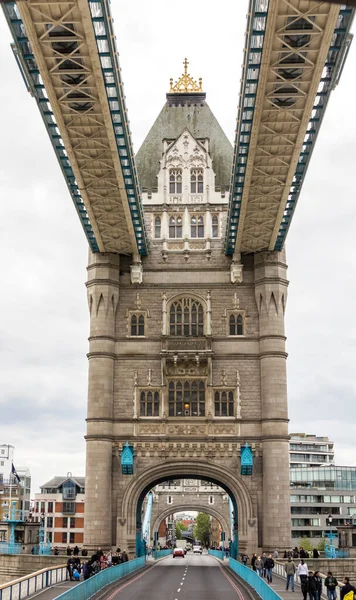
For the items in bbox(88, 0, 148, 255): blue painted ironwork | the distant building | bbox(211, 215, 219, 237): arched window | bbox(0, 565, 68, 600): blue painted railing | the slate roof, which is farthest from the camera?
the distant building

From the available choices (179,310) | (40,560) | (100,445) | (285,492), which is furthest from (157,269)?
(40,560)

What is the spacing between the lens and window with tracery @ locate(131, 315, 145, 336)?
51781 millimetres

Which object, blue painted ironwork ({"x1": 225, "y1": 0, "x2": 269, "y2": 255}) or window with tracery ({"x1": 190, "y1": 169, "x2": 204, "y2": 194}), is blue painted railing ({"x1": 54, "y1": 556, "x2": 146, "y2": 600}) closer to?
blue painted ironwork ({"x1": 225, "y1": 0, "x2": 269, "y2": 255})

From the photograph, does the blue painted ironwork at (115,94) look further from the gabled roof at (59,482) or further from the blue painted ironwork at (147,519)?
the gabled roof at (59,482)

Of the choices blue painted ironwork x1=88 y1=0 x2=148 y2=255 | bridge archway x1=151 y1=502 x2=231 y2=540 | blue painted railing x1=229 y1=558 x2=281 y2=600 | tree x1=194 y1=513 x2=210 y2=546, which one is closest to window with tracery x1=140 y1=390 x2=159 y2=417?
blue painted railing x1=229 y1=558 x2=281 y2=600

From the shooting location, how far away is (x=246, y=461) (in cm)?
4816

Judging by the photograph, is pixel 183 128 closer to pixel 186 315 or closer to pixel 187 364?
pixel 186 315

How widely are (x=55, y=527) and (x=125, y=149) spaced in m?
87.9

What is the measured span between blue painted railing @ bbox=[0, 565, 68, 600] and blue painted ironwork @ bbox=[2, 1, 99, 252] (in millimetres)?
17967

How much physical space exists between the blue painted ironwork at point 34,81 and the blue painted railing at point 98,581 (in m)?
18.7

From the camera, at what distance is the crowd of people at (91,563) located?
35.1 meters

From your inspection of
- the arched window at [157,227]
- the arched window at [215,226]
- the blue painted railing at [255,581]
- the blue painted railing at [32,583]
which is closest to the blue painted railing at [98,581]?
the blue painted railing at [32,583]

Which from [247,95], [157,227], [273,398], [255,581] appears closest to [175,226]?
[157,227]

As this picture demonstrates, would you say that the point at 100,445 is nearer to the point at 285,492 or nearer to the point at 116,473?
the point at 116,473
